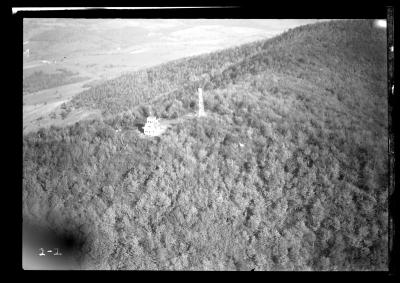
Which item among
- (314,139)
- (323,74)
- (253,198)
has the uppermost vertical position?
(323,74)

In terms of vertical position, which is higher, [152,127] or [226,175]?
[152,127]

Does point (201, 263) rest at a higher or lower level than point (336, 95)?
lower

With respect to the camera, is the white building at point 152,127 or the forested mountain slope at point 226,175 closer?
the forested mountain slope at point 226,175

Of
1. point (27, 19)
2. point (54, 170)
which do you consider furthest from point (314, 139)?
point (27, 19)

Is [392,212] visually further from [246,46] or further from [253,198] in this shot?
[246,46]

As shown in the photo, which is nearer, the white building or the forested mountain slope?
the forested mountain slope
